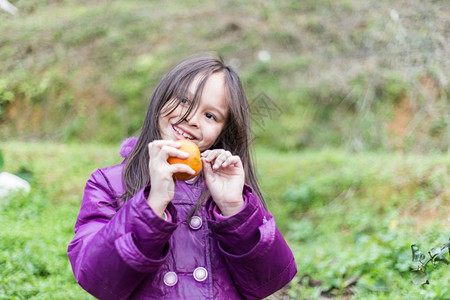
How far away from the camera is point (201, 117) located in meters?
1.83

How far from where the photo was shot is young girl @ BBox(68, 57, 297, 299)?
5.16 feet

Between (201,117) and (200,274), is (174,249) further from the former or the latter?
(201,117)

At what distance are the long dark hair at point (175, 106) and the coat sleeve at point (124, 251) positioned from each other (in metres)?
0.24

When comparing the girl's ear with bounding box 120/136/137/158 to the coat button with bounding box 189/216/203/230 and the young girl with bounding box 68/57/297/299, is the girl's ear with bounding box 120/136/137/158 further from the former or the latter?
the coat button with bounding box 189/216/203/230

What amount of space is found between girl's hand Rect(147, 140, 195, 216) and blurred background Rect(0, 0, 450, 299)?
152cm

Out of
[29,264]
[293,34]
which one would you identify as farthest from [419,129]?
[29,264]

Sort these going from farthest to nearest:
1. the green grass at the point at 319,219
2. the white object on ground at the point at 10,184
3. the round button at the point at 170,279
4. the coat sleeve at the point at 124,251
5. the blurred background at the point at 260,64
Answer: the blurred background at the point at 260,64 → the white object on ground at the point at 10,184 → the green grass at the point at 319,219 → the round button at the point at 170,279 → the coat sleeve at the point at 124,251

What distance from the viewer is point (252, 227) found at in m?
1.71

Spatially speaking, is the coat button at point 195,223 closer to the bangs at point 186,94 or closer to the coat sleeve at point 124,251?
the coat sleeve at point 124,251

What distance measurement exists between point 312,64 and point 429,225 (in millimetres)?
4700

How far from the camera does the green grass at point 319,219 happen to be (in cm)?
318

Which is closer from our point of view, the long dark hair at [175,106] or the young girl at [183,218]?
the young girl at [183,218]

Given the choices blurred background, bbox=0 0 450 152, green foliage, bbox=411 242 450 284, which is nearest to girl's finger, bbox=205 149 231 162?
green foliage, bbox=411 242 450 284

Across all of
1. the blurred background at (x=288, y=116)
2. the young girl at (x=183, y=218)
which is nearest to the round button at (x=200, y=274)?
the young girl at (x=183, y=218)
